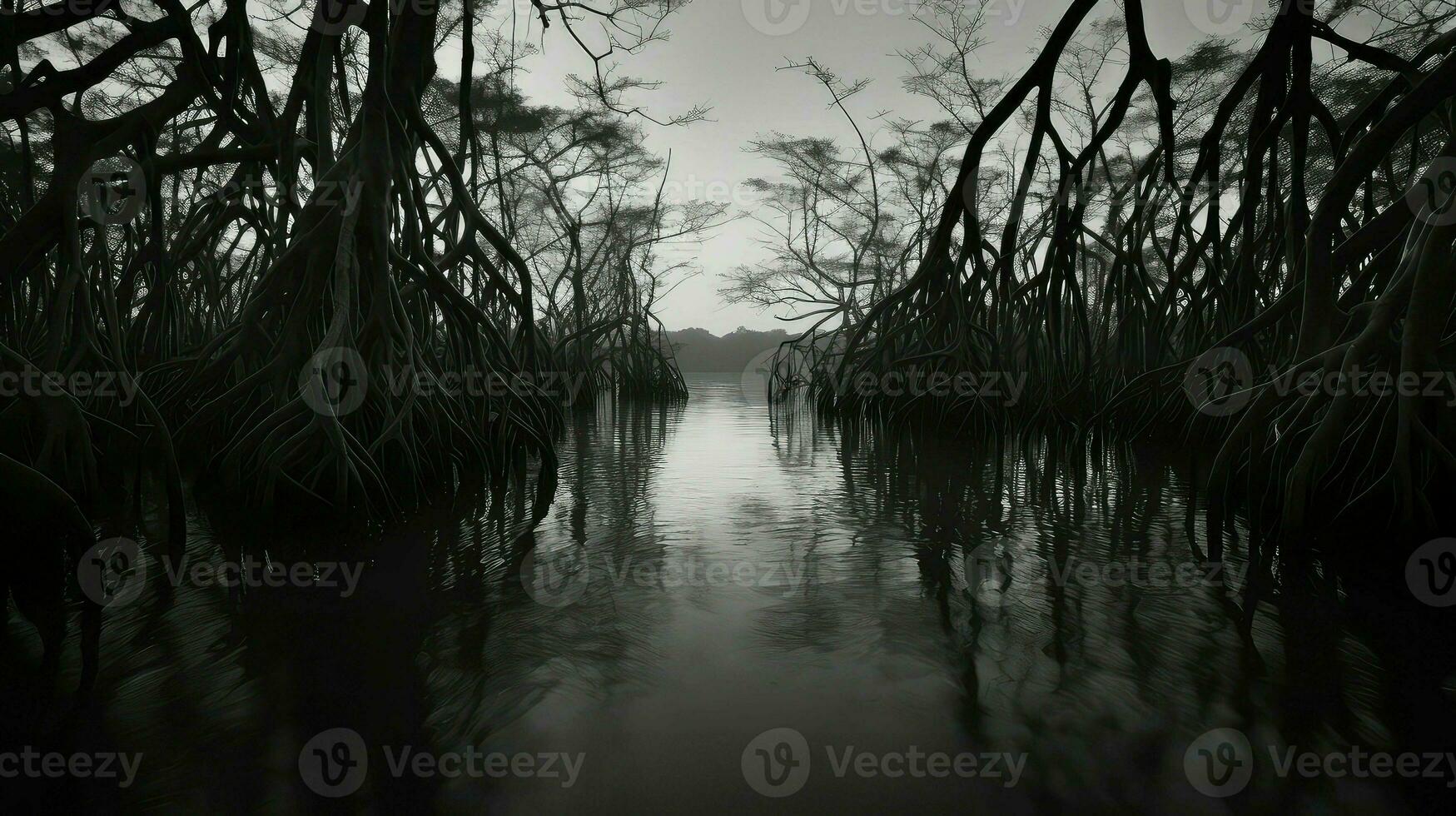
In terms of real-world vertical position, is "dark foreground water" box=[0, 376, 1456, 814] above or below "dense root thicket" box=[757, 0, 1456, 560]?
below

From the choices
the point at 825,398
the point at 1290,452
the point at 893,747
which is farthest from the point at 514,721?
the point at 825,398

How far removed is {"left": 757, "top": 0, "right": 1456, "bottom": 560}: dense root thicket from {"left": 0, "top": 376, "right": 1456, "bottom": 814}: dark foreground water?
469 mm

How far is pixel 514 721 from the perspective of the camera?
94cm

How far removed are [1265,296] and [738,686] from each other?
3.97 meters

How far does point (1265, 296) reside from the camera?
3.55 metres

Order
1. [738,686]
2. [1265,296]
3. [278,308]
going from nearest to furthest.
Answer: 1. [738,686]
2. [278,308]
3. [1265,296]

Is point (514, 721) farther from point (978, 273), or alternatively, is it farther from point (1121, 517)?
point (978, 273)

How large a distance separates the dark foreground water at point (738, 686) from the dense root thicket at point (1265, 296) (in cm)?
47

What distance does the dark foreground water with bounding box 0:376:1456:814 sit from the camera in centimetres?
79

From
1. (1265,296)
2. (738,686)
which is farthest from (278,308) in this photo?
(1265,296)

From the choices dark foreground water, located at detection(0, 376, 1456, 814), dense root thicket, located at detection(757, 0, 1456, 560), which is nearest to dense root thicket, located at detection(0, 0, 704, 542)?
dark foreground water, located at detection(0, 376, 1456, 814)

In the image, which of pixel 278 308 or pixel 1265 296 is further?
pixel 1265 296

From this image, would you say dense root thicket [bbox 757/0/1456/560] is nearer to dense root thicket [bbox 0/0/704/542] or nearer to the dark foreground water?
the dark foreground water

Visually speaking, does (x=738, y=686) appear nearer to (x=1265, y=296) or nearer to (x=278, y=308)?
(x=278, y=308)
